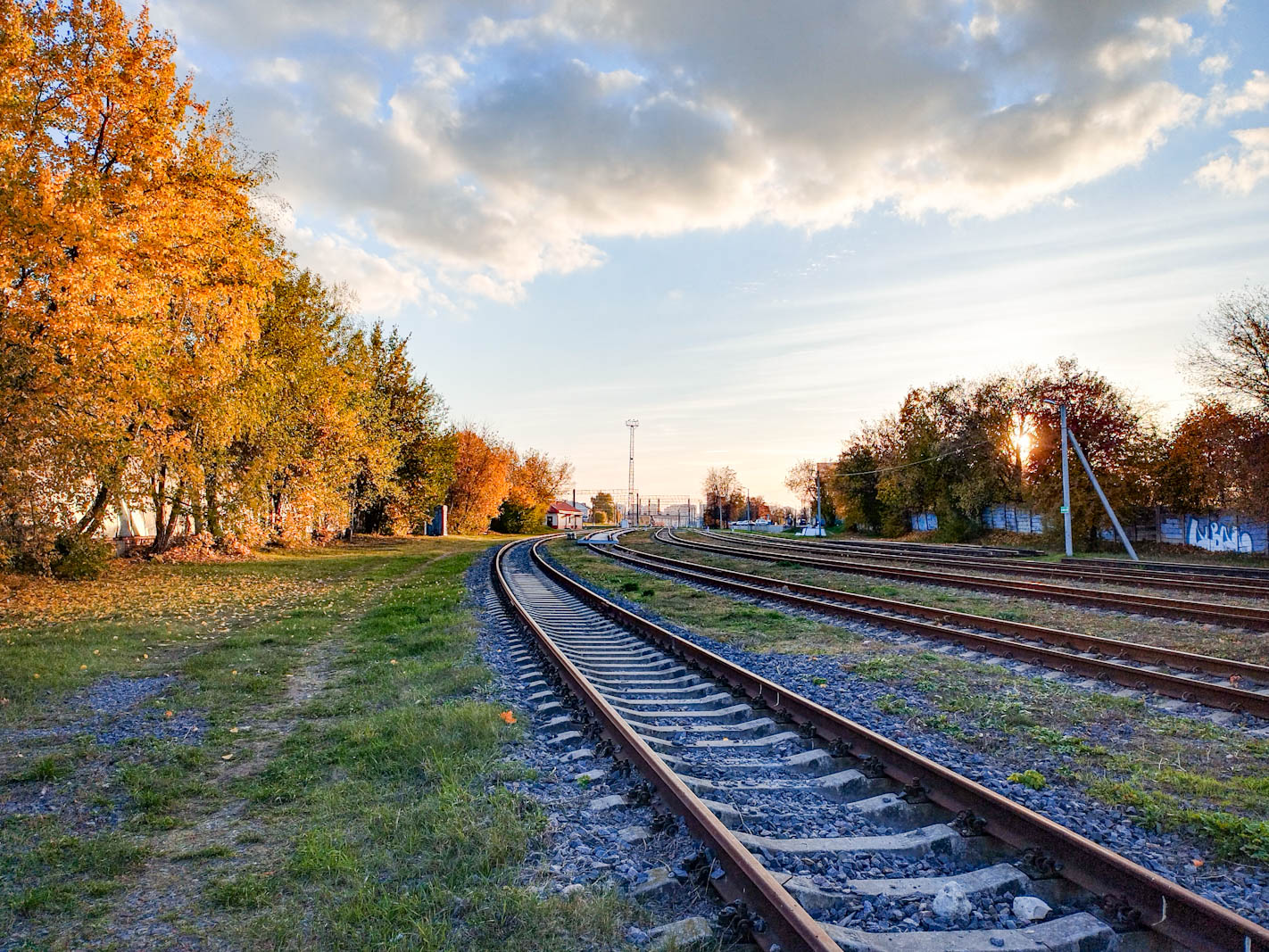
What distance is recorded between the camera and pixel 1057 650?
9422mm

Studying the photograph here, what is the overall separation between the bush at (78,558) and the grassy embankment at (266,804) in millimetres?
6601

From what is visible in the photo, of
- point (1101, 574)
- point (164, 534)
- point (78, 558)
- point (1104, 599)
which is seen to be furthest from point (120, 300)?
point (1101, 574)

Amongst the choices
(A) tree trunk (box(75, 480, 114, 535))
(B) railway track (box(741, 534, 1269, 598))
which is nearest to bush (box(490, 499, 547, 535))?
(B) railway track (box(741, 534, 1269, 598))

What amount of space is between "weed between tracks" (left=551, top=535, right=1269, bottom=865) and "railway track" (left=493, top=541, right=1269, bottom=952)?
109 cm

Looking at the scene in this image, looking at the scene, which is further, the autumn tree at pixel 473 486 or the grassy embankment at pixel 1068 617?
the autumn tree at pixel 473 486

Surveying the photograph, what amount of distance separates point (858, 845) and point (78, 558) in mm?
19062

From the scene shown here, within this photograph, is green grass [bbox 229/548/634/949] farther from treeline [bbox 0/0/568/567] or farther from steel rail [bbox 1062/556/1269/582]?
steel rail [bbox 1062/556/1269/582]

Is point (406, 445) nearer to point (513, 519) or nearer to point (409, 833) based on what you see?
point (513, 519)

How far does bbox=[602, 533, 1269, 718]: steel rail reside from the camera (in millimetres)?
6902

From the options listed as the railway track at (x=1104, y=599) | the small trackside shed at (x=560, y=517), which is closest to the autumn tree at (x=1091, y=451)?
the railway track at (x=1104, y=599)

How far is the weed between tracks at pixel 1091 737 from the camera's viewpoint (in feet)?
14.7

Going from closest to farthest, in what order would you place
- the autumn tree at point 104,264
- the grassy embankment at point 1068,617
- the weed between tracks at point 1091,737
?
the weed between tracks at point 1091,737 < the grassy embankment at point 1068,617 < the autumn tree at point 104,264

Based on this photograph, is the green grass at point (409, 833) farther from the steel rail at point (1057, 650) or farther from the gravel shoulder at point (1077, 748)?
the steel rail at point (1057, 650)

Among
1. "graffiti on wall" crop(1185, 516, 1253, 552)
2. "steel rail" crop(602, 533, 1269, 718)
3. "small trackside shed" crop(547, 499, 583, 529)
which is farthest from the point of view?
"small trackside shed" crop(547, 499, 583, 529)
